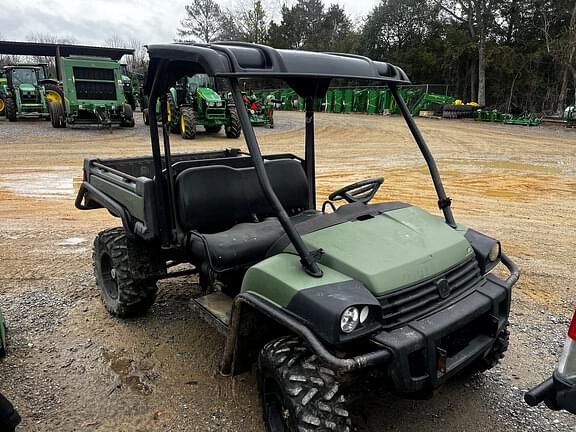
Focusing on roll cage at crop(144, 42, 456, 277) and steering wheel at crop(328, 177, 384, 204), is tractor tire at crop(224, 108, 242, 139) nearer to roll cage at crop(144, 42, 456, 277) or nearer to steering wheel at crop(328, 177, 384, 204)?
roll cage at crop(144, 42, 456, 277)

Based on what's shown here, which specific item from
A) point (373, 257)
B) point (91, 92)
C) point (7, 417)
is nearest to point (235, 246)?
point (373, 257)

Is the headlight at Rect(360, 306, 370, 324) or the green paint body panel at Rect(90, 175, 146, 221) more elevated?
the green paint body panel at Rect(90, 175, 146, 221)

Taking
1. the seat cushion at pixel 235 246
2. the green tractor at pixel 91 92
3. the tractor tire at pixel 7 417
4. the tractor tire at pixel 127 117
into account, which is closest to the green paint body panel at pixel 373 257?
the seat cushion at pixel 235 246

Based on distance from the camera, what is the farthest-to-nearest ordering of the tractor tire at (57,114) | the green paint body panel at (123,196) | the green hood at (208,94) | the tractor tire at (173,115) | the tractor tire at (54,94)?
the tractor tire at (57,114)
the tractor tire at (54,94)
the tractor tire at (173,115)
the green hood at (208,94)
the green paint body panel at (123,196)

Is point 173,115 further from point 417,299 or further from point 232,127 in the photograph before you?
point 417,299

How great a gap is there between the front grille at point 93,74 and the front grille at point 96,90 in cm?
16

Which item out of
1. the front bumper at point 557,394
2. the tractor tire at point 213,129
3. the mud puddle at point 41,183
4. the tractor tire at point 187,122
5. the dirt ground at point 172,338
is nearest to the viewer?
the front bumper at point 557,394

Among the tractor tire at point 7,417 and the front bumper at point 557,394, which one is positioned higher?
the front bumper at point 557,394

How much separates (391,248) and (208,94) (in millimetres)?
13640

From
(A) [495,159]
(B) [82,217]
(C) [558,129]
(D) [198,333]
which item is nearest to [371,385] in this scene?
(D) [198,333]

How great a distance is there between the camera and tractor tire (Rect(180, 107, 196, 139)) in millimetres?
14305

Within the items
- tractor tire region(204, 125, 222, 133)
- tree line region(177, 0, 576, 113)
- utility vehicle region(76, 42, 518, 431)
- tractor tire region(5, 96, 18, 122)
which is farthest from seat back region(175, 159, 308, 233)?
tree line region(177, 0, 576, 113)

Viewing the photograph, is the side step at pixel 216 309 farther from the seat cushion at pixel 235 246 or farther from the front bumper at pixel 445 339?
the front bumper at pixel 445 339

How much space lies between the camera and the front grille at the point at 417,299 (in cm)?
211
